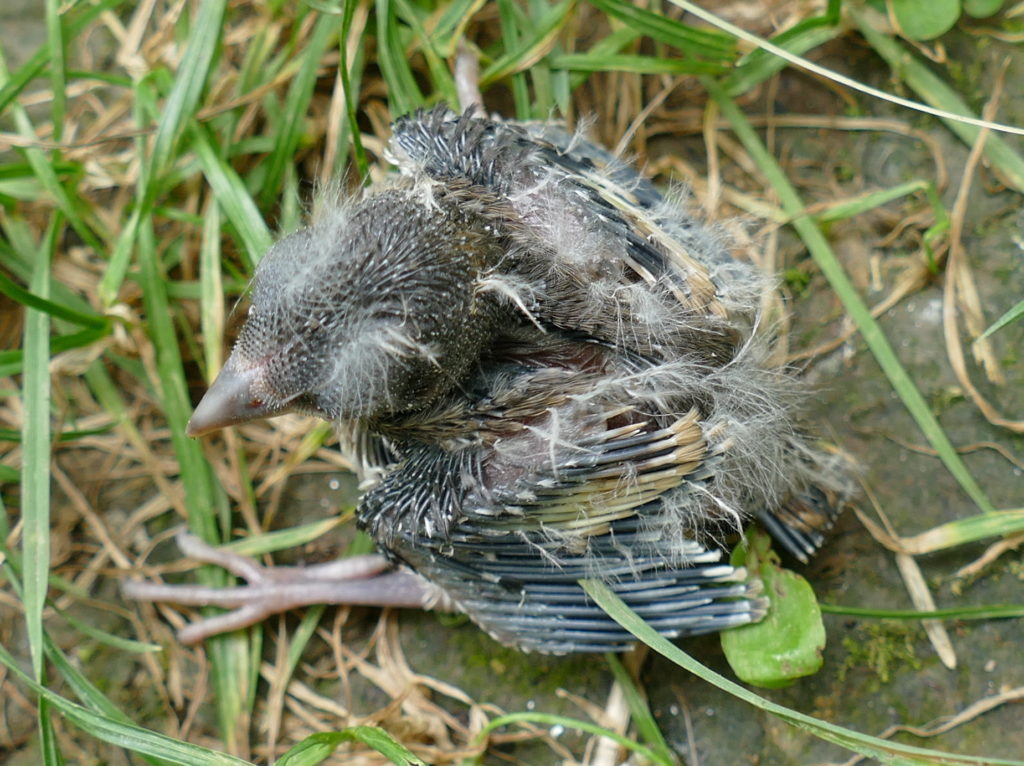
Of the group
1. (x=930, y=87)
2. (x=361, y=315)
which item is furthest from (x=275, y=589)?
(x=930, y=87)

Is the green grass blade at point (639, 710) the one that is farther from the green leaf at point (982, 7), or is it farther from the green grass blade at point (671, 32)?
the green leaf at point (982, 7)

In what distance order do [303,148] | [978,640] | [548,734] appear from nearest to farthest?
[978,640] < [548,734] < [303,148]

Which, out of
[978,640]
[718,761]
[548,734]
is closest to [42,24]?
[548,734]

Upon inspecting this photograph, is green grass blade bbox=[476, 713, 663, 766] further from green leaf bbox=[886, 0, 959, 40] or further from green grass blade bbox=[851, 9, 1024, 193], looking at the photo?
green leaf bbox=[886, 0, 959, 40]

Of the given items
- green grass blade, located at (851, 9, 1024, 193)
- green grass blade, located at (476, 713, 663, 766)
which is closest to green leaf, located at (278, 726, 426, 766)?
green grass blade, located at (476, 713, 663, 766)

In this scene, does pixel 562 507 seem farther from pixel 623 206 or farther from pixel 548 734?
pixel 548 734

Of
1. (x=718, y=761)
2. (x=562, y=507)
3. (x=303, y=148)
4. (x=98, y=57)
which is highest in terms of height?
(x=98, y=57)

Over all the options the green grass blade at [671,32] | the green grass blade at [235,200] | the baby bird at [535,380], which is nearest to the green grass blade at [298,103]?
the green grass blade at [235,200]
